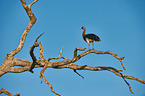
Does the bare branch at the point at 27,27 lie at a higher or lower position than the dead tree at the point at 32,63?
higher

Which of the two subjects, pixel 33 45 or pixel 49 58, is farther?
pixel 49 58

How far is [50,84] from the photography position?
311 inches

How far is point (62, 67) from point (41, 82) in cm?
207

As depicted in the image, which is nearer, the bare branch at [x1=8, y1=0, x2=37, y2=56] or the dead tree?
the dead tree

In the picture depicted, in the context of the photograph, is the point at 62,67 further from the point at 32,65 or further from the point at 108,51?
the point at 108,51

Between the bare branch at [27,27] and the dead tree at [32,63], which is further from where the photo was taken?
the bare branch at [27,27]

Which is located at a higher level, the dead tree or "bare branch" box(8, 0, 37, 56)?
"bare branch" box(8, 0, 37, 56)

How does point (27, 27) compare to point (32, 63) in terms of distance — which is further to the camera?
point (27, 27)

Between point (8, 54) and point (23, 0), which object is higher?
point (23, 0)

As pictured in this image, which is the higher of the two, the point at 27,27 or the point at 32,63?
the point at 27,27

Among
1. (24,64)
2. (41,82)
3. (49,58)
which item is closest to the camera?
(41,82)

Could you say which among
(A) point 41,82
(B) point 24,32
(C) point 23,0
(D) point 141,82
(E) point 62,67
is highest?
(C) point 23,0

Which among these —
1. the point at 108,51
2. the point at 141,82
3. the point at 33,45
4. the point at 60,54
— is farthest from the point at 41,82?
the point at 141,82

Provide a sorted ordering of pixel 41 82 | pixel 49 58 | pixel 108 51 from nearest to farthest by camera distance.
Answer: pixel 41 82
pixel 108 51
pixel 49 58
